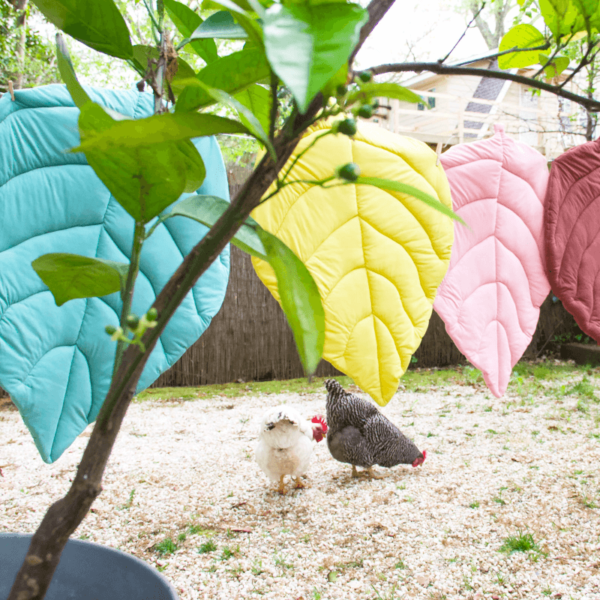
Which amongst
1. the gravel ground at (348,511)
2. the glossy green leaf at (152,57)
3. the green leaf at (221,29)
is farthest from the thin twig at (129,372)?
the gravel ground at (348,511)

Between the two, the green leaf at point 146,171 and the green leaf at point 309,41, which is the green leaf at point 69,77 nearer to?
the green leaf at point 146,171

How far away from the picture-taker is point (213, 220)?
37cm

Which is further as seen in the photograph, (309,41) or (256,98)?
(256,98)

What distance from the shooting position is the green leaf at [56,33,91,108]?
12.2 inches

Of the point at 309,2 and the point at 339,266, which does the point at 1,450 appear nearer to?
the point at 339,266

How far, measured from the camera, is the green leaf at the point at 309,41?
0.19 meters

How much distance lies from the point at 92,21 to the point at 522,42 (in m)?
0.68

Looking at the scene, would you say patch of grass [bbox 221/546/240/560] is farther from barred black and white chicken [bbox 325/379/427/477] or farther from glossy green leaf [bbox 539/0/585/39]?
glossy green leaf [bbox 539/0/585/39]

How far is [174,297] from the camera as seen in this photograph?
0.32m

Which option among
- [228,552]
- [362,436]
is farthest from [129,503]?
[362,436]

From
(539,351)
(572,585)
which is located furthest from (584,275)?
(539,351)

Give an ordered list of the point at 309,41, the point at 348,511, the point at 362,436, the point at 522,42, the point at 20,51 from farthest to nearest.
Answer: the point at 20,51 < the point at 362,436 < the point at 348,511 < the point at 522,42 < the point at 309,41

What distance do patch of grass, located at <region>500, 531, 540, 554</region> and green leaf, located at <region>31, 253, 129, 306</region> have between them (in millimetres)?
1644

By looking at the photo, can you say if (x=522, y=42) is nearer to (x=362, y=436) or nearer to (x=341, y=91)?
(x=341, y=91)
